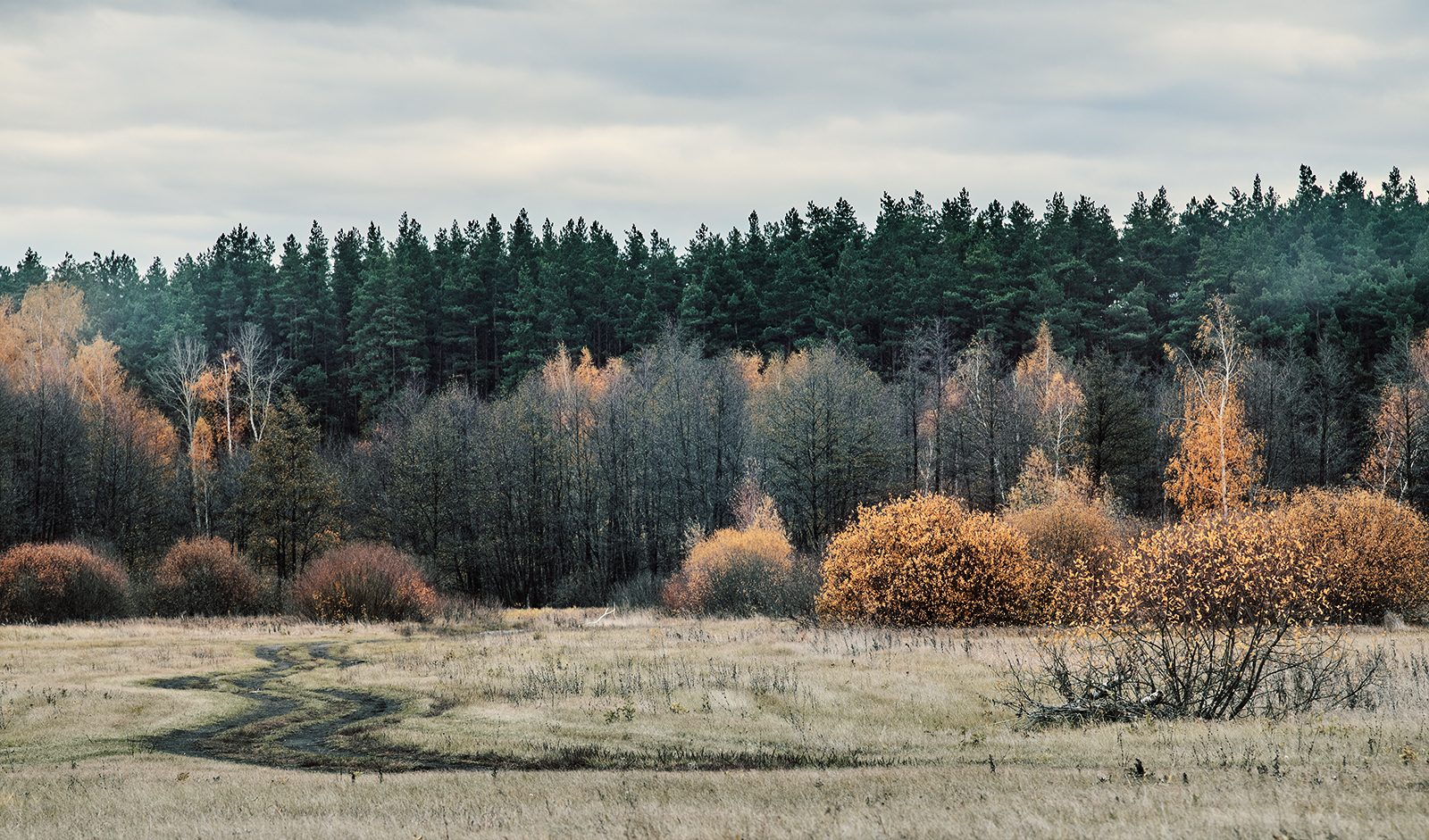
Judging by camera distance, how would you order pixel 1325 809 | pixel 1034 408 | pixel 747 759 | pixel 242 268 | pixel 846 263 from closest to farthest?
pixel 1325 809 → pixel 747 759 → pixel 1034 408 → pixel 846 263 → pixel 242 268

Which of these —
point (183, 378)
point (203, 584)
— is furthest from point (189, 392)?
point (203, 584)

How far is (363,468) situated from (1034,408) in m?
44.2

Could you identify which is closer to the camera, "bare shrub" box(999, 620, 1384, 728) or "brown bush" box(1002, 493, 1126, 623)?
"bare shrub" box(999, 620, 1384, 728)

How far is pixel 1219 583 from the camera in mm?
17328

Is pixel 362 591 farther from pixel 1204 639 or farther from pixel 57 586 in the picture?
pixel 1204 639

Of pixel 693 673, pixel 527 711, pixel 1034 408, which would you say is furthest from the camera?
pixel 1034 408

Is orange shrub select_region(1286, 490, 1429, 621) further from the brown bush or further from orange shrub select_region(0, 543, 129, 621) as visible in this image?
orange shrub select_region(0, 543, 129, 621)

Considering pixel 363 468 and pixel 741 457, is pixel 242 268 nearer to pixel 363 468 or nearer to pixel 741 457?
pixel 363 468

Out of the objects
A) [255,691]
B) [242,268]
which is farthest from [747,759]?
[242,268]

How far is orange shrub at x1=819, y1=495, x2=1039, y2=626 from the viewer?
101 ft

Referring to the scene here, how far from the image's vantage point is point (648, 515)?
65.8 meters

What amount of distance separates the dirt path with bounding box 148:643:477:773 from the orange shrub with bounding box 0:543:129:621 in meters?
20.1

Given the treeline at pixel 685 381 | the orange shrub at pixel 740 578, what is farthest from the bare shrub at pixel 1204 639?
the treeline at pixel 685 381

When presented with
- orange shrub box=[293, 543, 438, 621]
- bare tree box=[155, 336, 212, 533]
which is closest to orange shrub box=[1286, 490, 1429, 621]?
orange shrub box=[293, 543, 438, 621]
